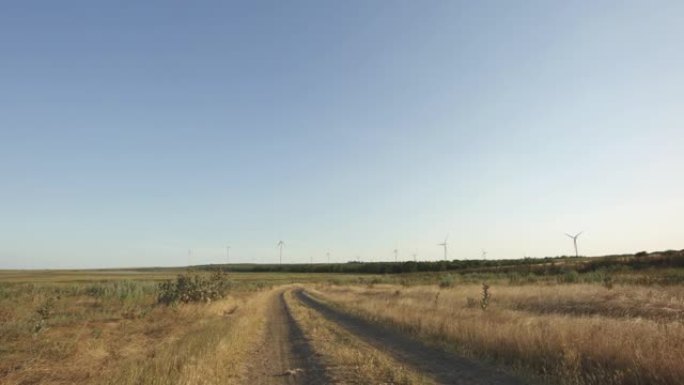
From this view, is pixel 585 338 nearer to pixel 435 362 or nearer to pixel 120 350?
pixel 435 362

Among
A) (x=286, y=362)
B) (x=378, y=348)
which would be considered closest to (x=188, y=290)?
(x=378, y=348)

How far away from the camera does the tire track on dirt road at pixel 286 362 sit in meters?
13.3

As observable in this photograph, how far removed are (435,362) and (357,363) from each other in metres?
2.55

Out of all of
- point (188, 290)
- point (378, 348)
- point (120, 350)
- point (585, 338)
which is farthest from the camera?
point (188, 290)

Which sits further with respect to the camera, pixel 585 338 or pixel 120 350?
pixel 120 350

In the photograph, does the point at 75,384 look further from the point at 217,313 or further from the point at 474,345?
the point at 217,313

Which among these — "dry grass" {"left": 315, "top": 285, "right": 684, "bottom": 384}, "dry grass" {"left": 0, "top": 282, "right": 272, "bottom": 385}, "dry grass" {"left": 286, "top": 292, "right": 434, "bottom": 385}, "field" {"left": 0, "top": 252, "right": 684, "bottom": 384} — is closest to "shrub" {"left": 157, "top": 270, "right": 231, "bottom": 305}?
"dry grass" {"left": 0, "top": 282, "right": 272, "bottom": 385}

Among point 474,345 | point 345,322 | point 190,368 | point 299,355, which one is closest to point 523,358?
point 474,345

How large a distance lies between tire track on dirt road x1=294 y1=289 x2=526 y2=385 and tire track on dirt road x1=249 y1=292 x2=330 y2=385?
111 inches

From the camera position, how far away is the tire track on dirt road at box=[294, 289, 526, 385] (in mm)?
12602

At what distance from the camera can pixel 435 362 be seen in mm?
15133

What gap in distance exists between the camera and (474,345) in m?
17.2

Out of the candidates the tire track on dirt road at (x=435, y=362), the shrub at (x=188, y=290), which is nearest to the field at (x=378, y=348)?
the tire track on dirt road at (x=435, y=362)

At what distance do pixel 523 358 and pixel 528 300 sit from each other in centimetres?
1868
